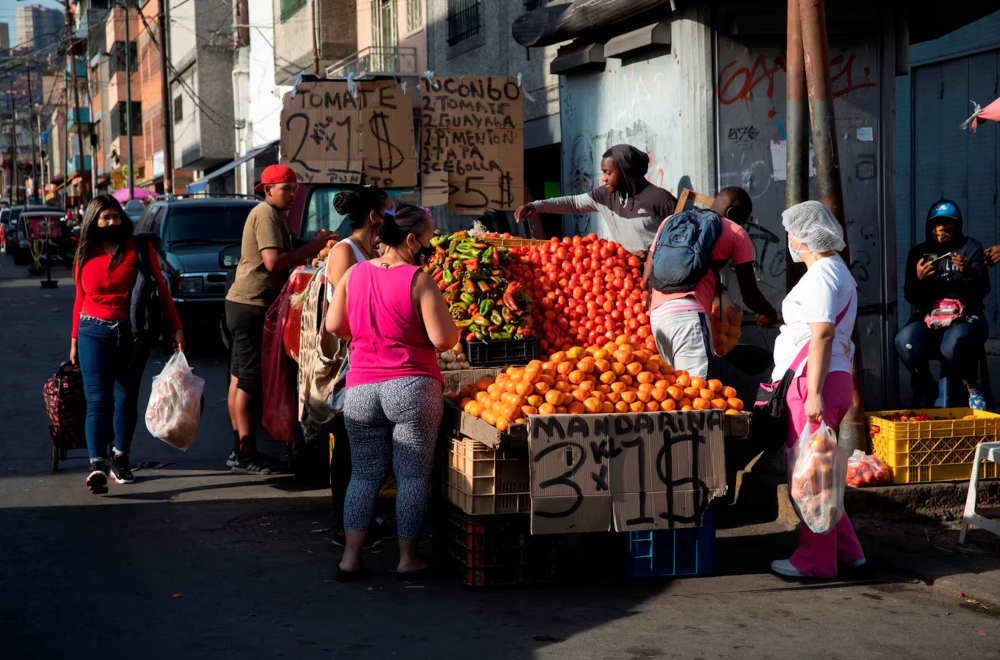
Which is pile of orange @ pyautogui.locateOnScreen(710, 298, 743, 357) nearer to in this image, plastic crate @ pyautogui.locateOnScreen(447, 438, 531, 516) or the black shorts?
plastic crate @ pyautogui.locateOnScreen(447, 438, 531, 516)

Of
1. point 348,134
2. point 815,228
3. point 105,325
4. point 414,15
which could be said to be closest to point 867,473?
point 815,228

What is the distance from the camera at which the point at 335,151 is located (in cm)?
991

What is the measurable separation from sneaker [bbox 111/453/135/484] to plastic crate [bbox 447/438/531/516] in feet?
11.1

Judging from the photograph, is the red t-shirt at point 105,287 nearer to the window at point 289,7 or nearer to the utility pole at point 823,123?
the utility pole at point 823,123

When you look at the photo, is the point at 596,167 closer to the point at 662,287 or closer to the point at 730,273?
the point at 730,273

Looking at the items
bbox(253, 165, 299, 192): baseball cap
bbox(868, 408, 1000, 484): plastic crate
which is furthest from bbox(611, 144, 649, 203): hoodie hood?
bbox(253, 165, 299, 192): baseball cap

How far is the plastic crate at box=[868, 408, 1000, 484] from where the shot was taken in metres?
6.78

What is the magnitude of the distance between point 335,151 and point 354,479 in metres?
4.81

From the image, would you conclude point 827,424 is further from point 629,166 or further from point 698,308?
point 629,166

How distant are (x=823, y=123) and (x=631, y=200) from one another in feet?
4.18

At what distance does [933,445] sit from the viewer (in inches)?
269

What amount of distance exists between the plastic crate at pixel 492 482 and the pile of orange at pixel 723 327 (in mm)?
2105

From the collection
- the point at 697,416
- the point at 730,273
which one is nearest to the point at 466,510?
the point at 697,416

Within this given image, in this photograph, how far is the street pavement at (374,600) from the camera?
472 cm
